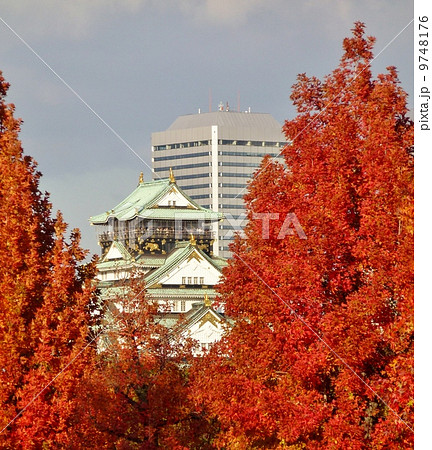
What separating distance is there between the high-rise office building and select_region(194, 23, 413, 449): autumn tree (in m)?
160

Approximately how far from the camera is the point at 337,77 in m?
20.7

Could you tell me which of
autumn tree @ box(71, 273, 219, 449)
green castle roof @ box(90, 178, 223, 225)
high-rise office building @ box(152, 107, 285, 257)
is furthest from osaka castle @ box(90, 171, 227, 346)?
→ high-rise office building @ box(152, 107, 285, 257)

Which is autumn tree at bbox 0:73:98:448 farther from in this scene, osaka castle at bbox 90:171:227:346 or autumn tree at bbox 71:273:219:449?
osaka castle at bbox 90:171:227:346

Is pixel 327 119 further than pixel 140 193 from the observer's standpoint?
No

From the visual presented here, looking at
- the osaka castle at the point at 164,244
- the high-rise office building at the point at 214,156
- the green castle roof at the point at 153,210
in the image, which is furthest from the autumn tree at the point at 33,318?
the high-rise office building at the point at 214,156

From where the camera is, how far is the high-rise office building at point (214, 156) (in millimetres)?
183375

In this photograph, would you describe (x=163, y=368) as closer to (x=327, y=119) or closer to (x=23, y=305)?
(x=23, y=305)

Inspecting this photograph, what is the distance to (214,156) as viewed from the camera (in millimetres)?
183875

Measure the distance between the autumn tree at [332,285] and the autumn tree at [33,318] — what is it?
3394 millimetres

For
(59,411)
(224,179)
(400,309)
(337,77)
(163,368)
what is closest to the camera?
(400,309)

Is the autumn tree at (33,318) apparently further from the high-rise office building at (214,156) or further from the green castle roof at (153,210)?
the high-rise office building at (214,156)

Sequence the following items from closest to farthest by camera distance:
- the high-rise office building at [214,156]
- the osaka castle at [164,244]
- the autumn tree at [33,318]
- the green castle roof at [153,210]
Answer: the autumn tree at [33,318] < the osaka castle at [164,244] < the green castle roof at [153,210] < the high-rise office building at [214,156]

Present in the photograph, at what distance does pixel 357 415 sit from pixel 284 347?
1968mm

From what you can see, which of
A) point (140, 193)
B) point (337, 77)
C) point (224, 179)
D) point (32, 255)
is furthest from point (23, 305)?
point (224, 179)
